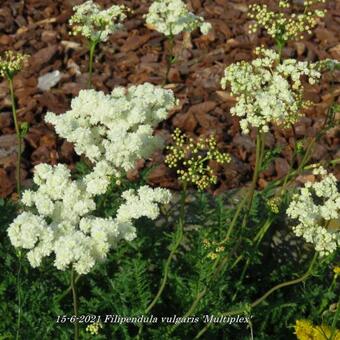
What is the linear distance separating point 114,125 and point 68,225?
595 millimetres

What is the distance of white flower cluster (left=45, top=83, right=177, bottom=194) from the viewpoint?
2719 millimetres

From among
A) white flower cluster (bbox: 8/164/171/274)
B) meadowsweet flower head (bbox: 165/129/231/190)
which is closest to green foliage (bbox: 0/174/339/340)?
meadowsweet flower head (bbox: 165/129/231/190)

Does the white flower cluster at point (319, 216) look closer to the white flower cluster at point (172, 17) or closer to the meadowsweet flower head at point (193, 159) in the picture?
the meadowsweet flower head at point (193, 159)

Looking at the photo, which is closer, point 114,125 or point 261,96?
point 261,96

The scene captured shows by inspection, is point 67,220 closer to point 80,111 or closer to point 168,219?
point 80,111

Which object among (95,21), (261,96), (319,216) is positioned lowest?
(319,216)

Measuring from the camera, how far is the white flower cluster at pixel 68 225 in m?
2.26

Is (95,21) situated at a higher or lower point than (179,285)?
higher

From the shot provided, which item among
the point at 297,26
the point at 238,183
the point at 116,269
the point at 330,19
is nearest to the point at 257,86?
the point at 297,26

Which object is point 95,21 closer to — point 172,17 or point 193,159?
point 172,17

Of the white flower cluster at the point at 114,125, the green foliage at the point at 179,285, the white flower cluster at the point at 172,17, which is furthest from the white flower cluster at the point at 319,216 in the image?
the white flower cluster at the point at 172,17

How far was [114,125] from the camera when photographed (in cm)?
281

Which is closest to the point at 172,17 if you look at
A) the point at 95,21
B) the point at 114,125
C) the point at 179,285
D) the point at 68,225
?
the point at 95,21

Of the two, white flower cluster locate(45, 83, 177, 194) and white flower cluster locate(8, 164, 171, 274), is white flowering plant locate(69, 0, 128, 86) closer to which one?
white flower cluster locate(45, 83, 177, 194)
